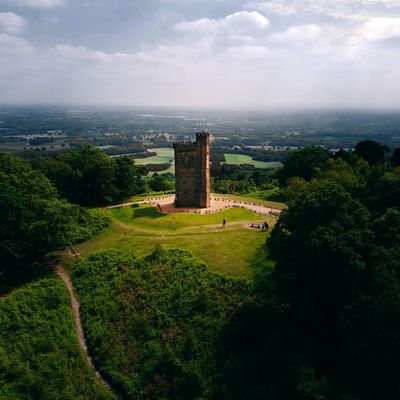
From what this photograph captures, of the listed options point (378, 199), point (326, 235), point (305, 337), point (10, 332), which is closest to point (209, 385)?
point (305, 337)

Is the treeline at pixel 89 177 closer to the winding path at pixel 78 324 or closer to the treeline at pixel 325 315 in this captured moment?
the winding path at pixel 78 324

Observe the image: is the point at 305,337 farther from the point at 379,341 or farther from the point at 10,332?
the point at 10,332

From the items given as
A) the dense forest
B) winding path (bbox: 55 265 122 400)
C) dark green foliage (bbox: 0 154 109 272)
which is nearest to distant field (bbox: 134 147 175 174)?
dark green foliage (bbox: 0 154 109 272)

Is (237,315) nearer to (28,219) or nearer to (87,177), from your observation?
(28,219)

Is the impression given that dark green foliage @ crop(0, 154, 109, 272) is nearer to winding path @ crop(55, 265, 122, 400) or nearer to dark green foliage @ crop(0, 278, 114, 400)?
winding path @ crop(55, 265, 122, 400)

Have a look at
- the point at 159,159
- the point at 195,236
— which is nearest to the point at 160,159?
the point at 159,159
